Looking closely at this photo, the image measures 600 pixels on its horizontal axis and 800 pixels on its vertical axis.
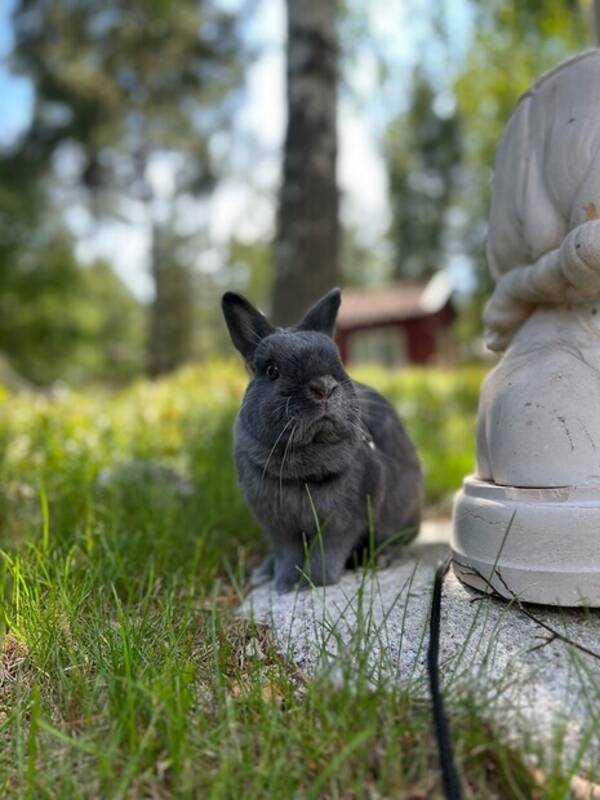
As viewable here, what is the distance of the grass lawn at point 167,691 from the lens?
4.25 ft

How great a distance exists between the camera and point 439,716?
4.42ft

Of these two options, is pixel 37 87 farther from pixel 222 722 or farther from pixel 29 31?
pixel 222 722

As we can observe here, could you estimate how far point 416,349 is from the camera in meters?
23.0

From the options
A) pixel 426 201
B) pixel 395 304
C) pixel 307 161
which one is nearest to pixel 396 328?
pixel 395 304

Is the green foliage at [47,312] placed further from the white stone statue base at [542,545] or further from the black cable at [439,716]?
the black cable at [439,716]

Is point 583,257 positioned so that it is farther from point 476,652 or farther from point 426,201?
point 426,201

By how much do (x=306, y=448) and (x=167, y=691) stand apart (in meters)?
0.81

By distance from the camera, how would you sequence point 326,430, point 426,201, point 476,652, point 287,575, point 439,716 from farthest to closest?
1. point 426,201
2. point 287,575
3. point 326,430
4. point 476,652
5. point 439,716

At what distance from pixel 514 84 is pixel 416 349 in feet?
49.1

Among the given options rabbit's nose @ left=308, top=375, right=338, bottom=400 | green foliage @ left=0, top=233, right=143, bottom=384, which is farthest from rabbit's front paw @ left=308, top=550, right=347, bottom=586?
green foliage @ left=0, top=233, right=143, bottom=384

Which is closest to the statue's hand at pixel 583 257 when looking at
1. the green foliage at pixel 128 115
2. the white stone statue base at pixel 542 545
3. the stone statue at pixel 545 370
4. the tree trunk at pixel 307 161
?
the stone statue at pixel 545 370

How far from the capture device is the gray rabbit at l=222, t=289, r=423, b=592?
1.94 m

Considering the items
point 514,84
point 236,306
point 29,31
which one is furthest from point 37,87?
point 236,306

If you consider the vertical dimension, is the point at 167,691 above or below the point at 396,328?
above
